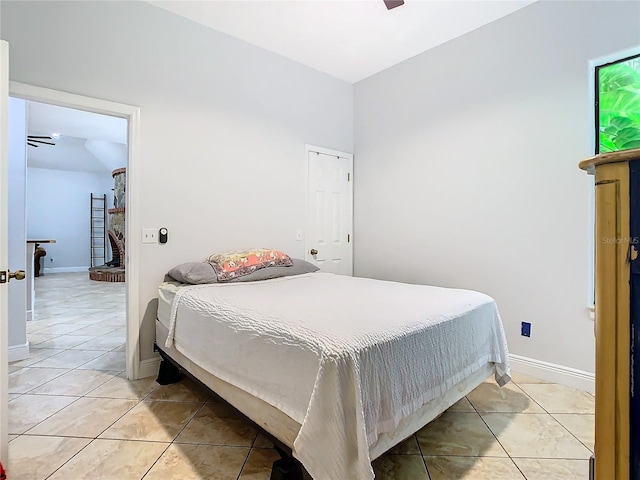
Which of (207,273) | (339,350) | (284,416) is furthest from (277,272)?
(339,350)

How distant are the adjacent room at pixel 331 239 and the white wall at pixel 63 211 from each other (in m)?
6.17

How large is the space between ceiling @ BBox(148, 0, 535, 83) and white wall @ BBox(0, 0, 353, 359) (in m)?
0.15

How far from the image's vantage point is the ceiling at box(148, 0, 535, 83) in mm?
2615

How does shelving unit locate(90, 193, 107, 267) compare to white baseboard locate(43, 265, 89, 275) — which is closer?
white baseboard locate(43, 265, 89, 275)

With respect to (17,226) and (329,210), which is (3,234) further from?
(329,210)

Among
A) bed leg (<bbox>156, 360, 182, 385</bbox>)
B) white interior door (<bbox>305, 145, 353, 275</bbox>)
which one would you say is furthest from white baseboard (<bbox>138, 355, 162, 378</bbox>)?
white interior door (<bbox>305, 145, 353, 275</bbox>)

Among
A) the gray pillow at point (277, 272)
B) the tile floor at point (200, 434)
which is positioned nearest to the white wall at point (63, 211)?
the tile floor at point (200, 434)

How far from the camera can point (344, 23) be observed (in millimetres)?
2848

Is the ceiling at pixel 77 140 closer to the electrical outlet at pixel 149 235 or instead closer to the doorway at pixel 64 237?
the doorway at pixel 64 237

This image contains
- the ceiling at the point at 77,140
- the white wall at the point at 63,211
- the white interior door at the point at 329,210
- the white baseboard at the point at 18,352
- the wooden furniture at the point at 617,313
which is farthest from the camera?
the white wall at the point at 63,211

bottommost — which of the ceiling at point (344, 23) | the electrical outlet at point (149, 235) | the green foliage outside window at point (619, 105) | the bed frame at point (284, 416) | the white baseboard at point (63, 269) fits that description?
the white baseboard at point (63, 269)

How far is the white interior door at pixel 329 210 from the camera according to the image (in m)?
3.62

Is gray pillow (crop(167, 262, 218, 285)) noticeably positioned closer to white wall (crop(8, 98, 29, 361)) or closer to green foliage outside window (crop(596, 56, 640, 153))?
white wall (crop(8, 98, 29, 361))

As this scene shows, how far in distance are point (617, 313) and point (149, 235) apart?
2.66m
